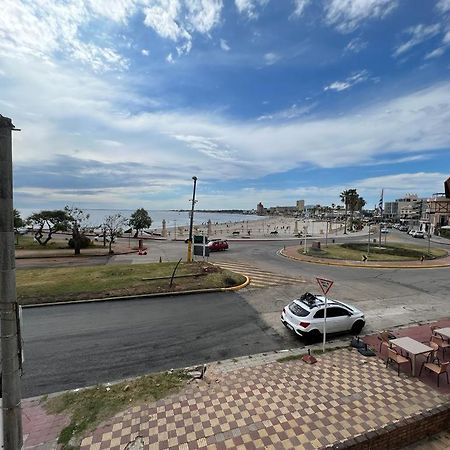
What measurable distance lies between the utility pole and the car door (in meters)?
9.74

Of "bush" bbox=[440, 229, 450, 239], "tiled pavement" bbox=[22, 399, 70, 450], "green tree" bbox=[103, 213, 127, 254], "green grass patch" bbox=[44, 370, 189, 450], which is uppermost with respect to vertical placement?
"green tree" bbox=[103, 213, 127, 254]

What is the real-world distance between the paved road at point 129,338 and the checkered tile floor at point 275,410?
1932 mm

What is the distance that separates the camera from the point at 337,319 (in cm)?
1109

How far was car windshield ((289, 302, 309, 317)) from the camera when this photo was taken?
1095cm

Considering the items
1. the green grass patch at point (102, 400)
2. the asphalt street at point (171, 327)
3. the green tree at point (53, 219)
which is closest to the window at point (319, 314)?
the asphalt street at point (171, 327)

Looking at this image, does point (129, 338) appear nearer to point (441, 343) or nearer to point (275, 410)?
point (275, 410)

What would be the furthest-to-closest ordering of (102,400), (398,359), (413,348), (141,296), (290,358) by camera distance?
(141,296) < (290,358) < (413,348) < (398,359) < (102,400)

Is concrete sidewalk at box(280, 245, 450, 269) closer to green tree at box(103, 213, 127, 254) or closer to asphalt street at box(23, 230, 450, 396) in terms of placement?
asphalt street at box(23, 230, 450, 396)

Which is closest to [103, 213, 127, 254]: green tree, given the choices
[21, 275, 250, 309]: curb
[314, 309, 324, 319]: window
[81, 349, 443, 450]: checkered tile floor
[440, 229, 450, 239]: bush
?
[21, 275, 250, 309]: curb

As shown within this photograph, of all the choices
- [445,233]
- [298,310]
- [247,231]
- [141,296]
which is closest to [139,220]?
[247,231]

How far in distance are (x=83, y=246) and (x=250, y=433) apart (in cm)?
3553

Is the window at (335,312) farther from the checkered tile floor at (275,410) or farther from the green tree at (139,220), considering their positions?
the green tree at (139,220)

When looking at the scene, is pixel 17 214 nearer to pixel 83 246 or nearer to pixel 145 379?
pixel 83 246

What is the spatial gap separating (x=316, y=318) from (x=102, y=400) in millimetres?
7244
